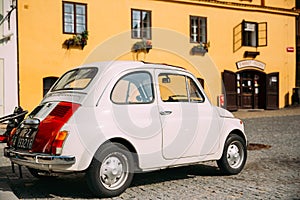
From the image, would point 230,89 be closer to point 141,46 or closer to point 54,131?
point 141,46

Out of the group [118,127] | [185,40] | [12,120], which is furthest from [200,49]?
[118,127]

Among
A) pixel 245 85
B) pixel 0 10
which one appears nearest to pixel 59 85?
pixel 0 10

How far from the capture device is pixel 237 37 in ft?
80.5

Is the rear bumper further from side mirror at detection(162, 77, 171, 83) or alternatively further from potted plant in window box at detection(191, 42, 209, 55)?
potted plant in window box at detection(191, 42, 209, 55)

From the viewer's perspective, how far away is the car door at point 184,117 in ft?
21.3

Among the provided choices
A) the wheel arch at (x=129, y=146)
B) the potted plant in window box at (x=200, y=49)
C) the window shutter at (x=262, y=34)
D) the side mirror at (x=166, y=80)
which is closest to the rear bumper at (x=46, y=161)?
the wheel arch at (x=129, y=146)

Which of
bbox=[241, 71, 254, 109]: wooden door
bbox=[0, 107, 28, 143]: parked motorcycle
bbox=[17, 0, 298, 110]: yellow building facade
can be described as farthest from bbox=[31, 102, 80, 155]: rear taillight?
bbox=[241, 71, 254, 109]: wooden door

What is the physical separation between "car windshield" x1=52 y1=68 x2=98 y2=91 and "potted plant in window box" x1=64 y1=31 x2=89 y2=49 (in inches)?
486

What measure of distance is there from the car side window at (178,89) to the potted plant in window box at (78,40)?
41.7ft

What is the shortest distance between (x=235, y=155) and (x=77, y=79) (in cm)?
296

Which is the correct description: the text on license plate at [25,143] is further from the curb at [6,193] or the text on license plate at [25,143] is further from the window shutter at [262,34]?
the window shutter at [262,34]

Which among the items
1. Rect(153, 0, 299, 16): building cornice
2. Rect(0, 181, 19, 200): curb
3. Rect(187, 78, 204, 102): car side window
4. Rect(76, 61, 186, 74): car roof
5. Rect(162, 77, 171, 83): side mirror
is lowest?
Rect(0, 181, 19, 200): curb

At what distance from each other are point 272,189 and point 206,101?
A: 1.73 metres

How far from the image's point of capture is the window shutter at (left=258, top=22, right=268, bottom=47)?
83.0 ft
